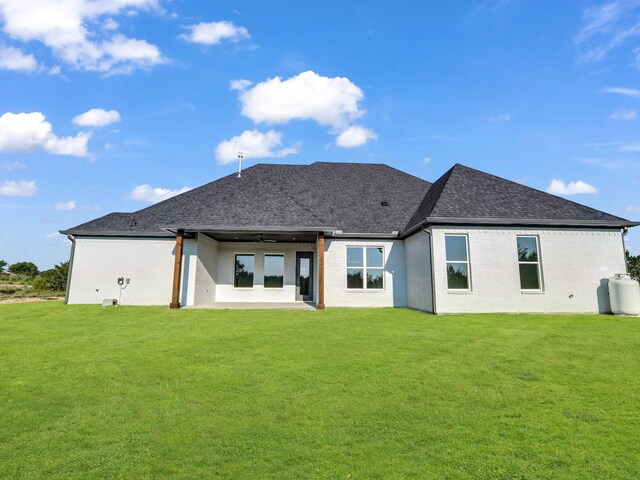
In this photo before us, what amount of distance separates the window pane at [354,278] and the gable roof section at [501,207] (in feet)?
9.91

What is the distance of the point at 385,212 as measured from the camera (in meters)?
16.6

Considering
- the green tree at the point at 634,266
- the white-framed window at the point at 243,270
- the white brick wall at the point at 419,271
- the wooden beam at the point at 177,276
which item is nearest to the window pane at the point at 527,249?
the white brick wall at the point at 419,271

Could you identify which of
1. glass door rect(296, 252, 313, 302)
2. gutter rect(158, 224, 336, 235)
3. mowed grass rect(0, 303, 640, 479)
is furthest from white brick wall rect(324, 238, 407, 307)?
mowed grass rect(0, 303, 640, 479)

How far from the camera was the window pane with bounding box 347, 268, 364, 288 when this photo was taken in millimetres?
15055

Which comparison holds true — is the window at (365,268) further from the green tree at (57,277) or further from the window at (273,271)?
the green tree at (57,277)

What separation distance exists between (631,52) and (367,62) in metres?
9.63

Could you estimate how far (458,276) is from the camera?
1205 centimetres

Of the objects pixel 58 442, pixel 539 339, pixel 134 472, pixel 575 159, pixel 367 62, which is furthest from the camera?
pixel 367 62

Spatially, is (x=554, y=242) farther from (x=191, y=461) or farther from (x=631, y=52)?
(x=191, y=461)

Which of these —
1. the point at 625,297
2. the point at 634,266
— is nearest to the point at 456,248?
the point at 625,297

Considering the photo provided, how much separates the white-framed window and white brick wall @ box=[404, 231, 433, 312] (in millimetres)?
8011

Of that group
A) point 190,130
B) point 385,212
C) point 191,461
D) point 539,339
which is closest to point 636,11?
point 539,339

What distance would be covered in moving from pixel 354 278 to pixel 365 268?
28.1 inches

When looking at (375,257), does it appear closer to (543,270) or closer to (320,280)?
(320,280)
